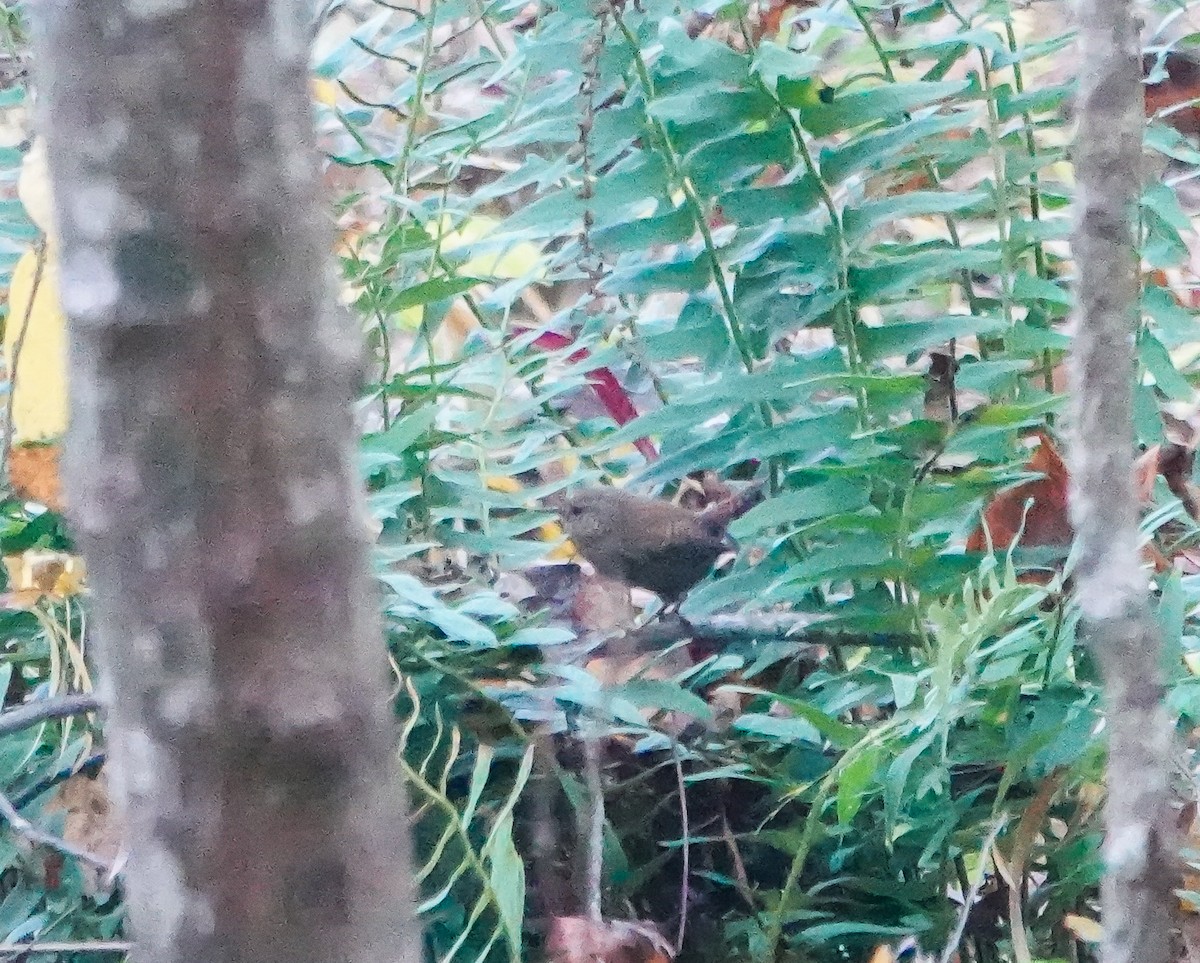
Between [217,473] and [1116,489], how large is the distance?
0.26m

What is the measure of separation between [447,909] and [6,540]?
0.33 metres

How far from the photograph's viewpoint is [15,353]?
68 centimetres

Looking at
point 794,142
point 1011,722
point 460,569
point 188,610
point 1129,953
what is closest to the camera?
point 188,610

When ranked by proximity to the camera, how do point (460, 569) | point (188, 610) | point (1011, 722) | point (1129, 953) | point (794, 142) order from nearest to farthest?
point (188, 610) → point (1129, 953) → point (1011, 722) → point (794, 142) → point (460, 569)

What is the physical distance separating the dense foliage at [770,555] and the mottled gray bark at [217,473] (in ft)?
1.15

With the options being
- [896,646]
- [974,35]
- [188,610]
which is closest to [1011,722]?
[896,646]

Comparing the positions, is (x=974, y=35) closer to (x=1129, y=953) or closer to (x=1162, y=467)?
(x=1162, y=467)

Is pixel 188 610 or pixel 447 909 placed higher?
pixel 188 610

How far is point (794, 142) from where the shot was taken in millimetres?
Result: 758

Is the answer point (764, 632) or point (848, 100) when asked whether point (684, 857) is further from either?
point (848, 100)

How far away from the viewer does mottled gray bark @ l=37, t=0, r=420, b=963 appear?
0.27 metres

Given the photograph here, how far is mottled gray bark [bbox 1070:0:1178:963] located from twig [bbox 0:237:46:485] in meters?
0.49

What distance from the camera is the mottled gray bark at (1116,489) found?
382 millimetres

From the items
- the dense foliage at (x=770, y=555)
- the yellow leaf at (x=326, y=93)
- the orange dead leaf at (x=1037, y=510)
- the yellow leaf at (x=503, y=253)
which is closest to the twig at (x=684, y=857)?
the dense foliage at (x=770, y=555)
